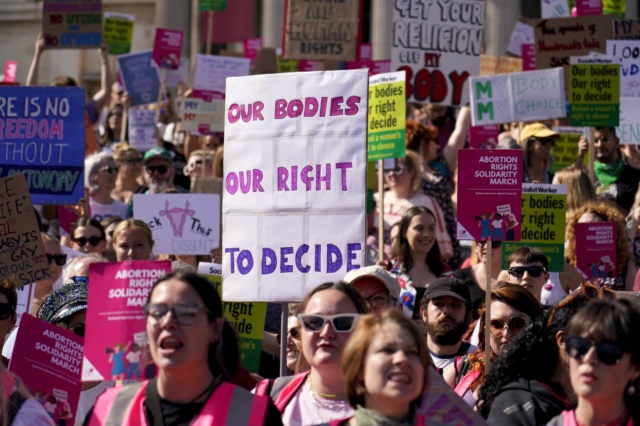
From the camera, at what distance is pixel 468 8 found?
11.3m

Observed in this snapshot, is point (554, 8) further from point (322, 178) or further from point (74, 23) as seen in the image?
point (322, 178)

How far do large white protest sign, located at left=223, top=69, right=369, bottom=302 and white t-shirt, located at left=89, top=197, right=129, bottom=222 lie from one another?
434 cm

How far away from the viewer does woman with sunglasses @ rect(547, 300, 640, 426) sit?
3.83m

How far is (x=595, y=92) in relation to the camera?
9.63 meters

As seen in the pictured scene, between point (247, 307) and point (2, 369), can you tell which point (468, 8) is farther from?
point (2, 369)

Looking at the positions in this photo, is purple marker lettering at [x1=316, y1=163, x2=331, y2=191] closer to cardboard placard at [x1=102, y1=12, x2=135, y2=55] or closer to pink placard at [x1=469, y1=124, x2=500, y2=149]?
pink placard at [x1=469, y1=124, x2=500, y2=149]

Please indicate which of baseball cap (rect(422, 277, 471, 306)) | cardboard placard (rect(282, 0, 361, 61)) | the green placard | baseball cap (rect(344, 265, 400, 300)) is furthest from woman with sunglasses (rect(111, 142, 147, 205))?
the green placard

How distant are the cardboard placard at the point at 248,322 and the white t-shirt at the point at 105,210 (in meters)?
3.85

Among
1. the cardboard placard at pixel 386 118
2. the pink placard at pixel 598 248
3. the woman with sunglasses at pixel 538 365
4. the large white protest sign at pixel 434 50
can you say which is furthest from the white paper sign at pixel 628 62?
the woman with sunglasses at pixel 538 365

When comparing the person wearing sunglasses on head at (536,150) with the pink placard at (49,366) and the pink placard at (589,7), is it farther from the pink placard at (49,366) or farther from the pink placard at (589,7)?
the pink placard at (49,366)

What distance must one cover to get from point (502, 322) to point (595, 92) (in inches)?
177

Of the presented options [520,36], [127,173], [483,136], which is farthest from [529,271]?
[520,36]

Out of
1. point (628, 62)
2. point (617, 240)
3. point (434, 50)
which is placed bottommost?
point (617, 240)

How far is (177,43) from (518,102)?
19.8 ft
